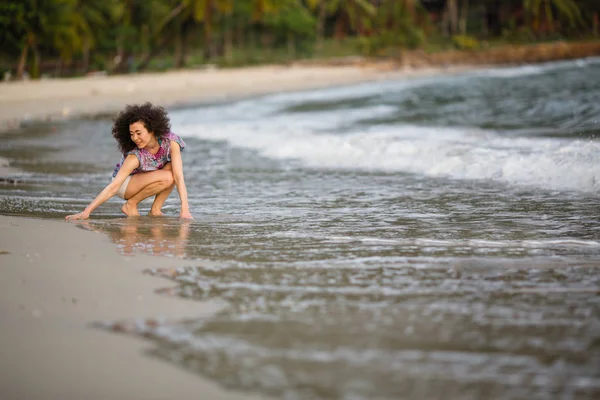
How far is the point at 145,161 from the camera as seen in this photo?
6.61 meters

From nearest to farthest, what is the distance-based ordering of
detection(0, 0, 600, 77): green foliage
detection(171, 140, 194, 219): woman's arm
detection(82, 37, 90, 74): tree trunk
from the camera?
1. detection(171, 140, 194, 219): woman's arm
2. detection(0, 0, 600, 77): green foliage
3. detection(82, 37, 90, 74): tree trunk

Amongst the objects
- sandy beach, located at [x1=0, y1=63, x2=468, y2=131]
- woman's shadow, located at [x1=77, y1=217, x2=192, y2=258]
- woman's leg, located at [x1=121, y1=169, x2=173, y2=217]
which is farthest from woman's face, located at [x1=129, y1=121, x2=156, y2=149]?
sandy beach, located at [x1=0, y1=63, x2=468, y2=131]

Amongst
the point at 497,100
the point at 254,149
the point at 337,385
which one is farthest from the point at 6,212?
the point at 497,100

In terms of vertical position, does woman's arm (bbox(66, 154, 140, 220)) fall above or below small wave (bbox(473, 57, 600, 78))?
below

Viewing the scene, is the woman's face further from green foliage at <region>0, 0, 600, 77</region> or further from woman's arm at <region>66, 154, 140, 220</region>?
green foliage at <region>0, 0, 600, 77</region>

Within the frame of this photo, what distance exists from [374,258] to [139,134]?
2408 millimetres

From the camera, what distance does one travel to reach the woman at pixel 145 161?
20.6 feet

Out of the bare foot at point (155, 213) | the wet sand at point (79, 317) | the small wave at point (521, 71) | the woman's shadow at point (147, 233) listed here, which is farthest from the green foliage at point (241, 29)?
the wet sand at point (79, 317)

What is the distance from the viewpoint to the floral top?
21.5 feet

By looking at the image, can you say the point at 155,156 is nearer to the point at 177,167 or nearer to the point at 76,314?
the point at 177,167

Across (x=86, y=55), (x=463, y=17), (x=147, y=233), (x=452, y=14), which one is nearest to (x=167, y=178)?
(x=147, y=233)

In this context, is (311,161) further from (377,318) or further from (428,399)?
(428,399)

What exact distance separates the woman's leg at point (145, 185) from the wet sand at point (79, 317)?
55.1 inches

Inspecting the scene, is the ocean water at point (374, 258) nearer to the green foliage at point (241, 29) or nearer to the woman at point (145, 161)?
the woman at point (145, 161)
